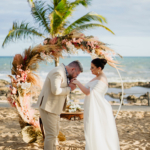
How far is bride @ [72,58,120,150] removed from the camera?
395 centimetres

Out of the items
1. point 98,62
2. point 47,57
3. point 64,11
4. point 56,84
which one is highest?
point 64,11

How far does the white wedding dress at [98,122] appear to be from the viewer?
3953 millimetres

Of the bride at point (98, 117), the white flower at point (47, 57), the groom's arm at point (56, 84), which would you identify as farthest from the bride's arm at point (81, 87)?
the white flower at point (47, 57)

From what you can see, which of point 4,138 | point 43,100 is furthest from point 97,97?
point 4,138

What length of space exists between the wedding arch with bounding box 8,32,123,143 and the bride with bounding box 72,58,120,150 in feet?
1.68

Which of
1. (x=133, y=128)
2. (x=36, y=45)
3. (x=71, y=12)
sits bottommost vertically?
(x=133, y=128)

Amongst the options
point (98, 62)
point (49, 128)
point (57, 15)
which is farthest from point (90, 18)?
point (49, 128)

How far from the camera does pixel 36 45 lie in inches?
189

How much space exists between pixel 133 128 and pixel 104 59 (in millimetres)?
3801

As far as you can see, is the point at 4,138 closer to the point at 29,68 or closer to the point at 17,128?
the point at 17,128

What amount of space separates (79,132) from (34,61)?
9.16ft

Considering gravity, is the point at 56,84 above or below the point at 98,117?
above

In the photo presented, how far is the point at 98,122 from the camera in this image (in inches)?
157

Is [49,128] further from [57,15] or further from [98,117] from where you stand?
[57,15]
